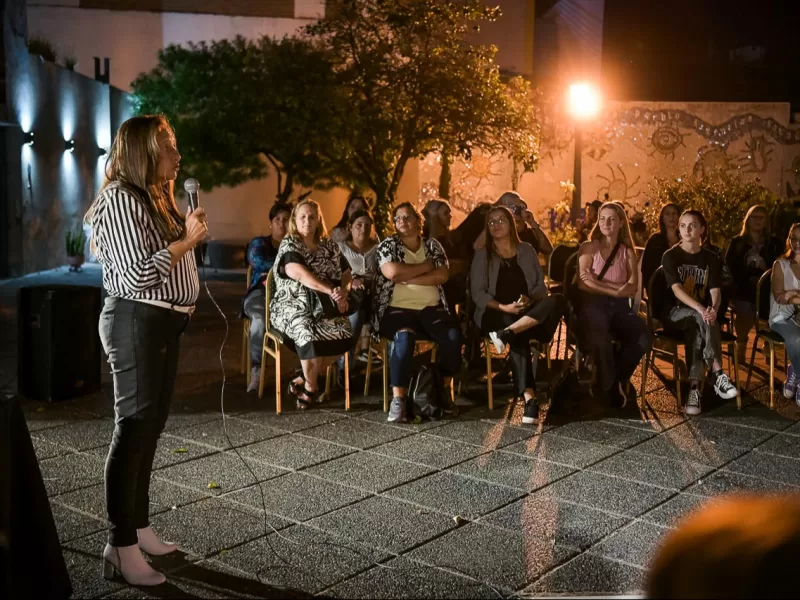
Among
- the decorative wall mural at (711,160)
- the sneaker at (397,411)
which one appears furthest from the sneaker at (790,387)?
the decorative wall mural at (711,160)

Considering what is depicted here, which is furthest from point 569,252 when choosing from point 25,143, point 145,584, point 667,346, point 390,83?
point 25,143

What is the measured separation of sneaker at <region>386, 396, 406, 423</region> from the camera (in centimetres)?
654

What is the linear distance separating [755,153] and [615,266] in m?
13.2

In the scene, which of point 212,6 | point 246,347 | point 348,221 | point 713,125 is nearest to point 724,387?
point 348,221

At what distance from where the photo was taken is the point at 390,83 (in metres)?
13.8

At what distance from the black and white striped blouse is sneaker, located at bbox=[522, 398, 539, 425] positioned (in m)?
3.47

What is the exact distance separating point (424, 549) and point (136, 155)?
2.05 metres

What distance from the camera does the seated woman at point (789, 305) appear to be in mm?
7215

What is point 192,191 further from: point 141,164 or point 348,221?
point 348,221

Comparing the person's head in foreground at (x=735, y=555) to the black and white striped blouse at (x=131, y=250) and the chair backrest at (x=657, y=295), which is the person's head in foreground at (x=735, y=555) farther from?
the chair backrest at (x=657, y=295)

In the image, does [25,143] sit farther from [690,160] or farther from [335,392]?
[690,160]

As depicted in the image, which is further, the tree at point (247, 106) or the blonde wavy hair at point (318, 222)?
the tree at point (247, 106)

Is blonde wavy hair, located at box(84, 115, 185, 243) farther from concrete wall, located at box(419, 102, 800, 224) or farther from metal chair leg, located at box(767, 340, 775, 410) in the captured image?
concrete wall, located at box(419, 102, 800, 224)

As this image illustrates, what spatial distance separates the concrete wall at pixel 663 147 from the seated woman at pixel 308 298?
39.3ft
